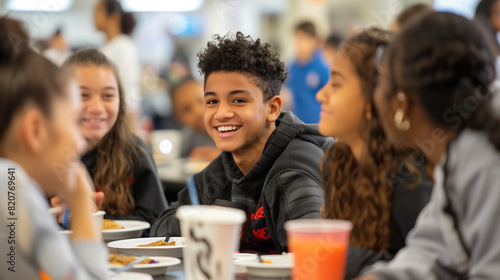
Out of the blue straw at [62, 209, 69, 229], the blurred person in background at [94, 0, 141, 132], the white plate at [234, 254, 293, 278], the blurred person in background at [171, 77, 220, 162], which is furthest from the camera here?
the blurred person in background at [94, 0, 141, 132]

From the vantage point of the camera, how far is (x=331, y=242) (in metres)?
1.06

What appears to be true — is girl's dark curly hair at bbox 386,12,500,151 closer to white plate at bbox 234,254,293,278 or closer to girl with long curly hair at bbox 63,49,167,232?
white plate at bbox 234,254,293,278

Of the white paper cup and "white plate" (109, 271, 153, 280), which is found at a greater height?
the white paper cup

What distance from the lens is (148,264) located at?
136 centimetres

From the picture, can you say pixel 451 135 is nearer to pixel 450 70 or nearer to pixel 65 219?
pixel 450 70

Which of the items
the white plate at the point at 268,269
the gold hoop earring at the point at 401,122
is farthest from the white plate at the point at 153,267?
the gold hoop earring at the point at 401,122

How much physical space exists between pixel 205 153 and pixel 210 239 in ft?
11.6

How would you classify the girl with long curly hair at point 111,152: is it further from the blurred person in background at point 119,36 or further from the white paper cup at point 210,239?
the blurred person in background at point 119,36

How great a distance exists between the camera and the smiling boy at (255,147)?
182 cm

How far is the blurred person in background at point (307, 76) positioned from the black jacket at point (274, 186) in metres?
3.43

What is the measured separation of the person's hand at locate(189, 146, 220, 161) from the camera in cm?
445

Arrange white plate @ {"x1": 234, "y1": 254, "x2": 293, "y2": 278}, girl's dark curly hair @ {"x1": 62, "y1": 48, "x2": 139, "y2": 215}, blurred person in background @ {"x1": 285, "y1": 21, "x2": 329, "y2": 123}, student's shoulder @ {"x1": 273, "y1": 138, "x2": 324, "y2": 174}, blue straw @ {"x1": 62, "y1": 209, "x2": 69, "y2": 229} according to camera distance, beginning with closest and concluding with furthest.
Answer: white plate @ {"x1": 234, "y1": 254, "x2": 293, "y2": 278}, blue straw @ {"x1": 62, "y1": 209, "x2": 69, "y2": 229}, student's shoulder @ {"x1": 273, "y1": 138, "x2": 324, "y2": 174}, girl's dark curly hair @ {"x1": 62, "y1": 48, "x2": 139, "y2": 215}, blurred person in background @ {"x1": 285, "y1": 21, "x2": 329, "y2": 123}

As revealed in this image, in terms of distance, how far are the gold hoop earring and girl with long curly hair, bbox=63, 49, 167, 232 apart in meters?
1.38

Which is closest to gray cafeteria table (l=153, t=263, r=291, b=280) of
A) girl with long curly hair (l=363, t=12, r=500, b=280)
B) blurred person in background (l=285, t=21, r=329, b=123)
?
girl with long curly hair (l=363, t=12, r=500, b=280)
